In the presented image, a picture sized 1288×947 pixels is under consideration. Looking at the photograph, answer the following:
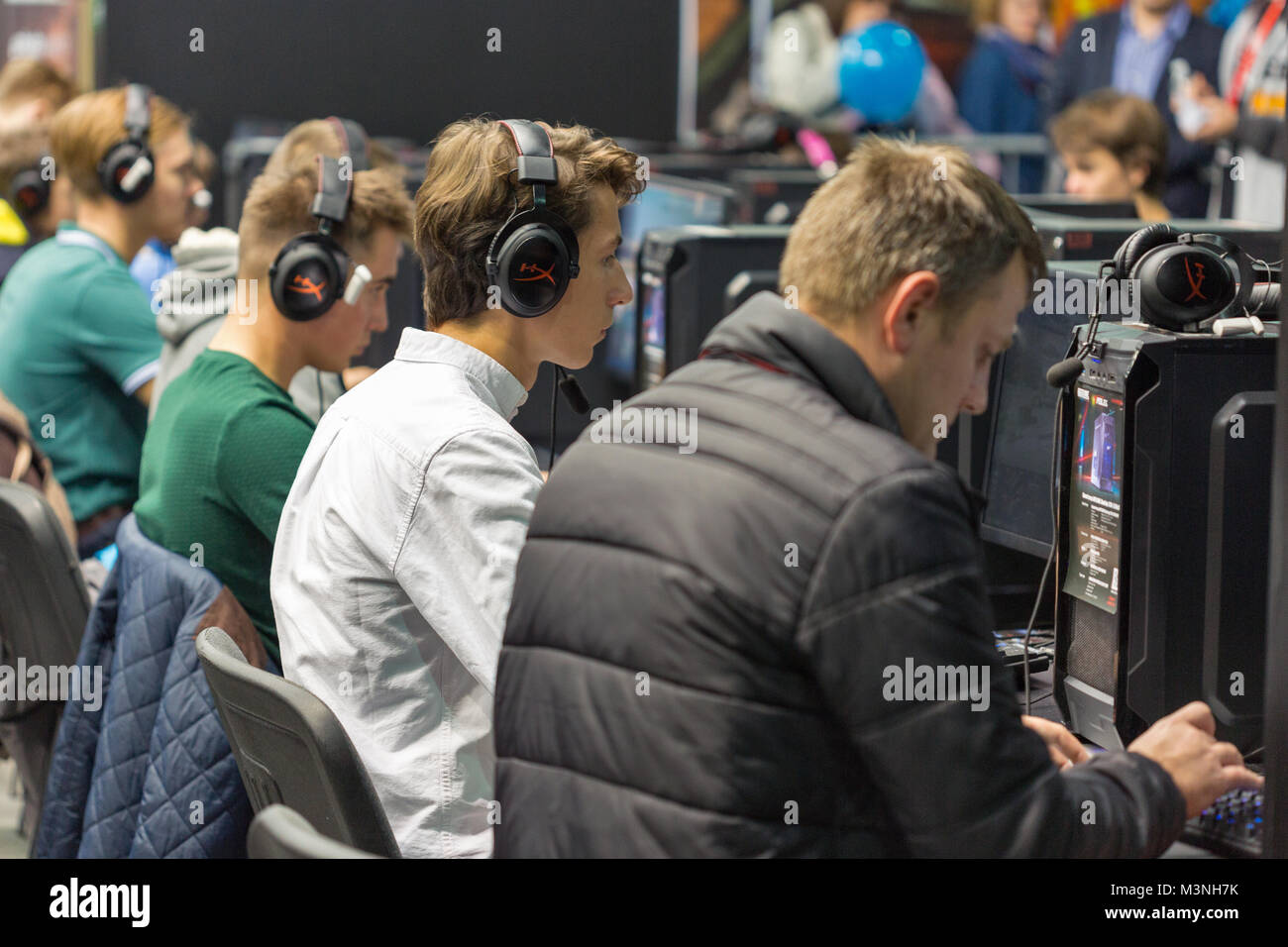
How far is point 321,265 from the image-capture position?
7.39 feet

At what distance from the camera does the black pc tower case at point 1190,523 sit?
5.57 ft

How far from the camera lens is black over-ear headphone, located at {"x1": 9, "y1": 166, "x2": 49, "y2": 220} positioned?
4.03 m

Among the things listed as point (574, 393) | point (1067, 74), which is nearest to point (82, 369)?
point (574, 393)

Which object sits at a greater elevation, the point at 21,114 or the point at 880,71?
the point at 880,71

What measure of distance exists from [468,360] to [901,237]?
58 cm

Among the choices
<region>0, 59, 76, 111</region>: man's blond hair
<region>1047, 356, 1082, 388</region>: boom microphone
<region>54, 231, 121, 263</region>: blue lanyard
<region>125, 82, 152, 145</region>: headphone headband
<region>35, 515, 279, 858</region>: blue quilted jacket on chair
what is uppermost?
<region>0, 59, 76, 111</region>: man's blond hair

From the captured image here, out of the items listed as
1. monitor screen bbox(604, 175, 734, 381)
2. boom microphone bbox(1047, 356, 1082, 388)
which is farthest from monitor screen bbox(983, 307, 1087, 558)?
monitor screen bbox(604, 175, 734, 381)

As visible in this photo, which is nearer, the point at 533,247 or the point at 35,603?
the point at 533,247

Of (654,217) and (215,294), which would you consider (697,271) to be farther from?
(654,217)

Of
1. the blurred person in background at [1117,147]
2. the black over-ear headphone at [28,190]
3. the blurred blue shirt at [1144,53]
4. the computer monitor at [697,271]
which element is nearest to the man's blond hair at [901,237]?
the computer monitor at [697,271]

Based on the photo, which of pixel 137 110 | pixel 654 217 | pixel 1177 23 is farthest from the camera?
pixel 1177 23

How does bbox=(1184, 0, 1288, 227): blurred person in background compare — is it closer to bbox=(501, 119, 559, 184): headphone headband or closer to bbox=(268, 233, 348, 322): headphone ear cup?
bbox=(268, 233, 348, 322): headphone ear cup

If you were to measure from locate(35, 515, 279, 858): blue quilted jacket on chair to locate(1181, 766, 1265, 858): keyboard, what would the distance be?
40.6 inches
